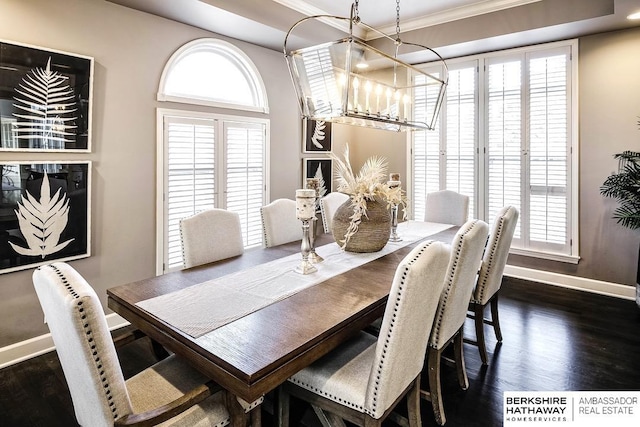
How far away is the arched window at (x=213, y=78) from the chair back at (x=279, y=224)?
1387 millimetres

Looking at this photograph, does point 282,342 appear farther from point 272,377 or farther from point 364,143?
point 364,143

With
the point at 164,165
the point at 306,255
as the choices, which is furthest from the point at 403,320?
the point at 164,165

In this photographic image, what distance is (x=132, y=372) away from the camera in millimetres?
2582

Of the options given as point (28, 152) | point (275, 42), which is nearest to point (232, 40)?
point (275, 42)

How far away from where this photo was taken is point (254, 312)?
1.67 m

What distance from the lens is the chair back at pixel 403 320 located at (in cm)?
138

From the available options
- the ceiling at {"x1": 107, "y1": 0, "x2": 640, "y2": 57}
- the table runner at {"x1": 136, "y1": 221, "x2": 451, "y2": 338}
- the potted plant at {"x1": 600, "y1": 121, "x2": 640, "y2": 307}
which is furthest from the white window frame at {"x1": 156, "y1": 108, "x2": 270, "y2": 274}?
the potted plant at {"x1": 600, "y1": 121, "x2": 640, "y2": 307}

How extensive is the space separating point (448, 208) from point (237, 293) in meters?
2.72

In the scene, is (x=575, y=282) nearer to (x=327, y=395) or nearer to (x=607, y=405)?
(x=607, y=405)

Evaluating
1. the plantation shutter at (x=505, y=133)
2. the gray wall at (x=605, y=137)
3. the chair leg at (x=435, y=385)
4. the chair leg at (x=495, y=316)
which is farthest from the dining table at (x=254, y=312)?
the gray wall at (x=605, y=137)

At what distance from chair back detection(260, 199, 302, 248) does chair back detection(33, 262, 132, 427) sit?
175cm

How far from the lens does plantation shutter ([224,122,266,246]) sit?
13.2 feet

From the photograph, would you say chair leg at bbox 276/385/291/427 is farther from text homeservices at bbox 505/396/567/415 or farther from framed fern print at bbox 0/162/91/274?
framed fern print at bbox 0/162/91/274

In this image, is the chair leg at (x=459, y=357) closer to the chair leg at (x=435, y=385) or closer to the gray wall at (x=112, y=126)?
the chair leg at (x=435, y=385)
